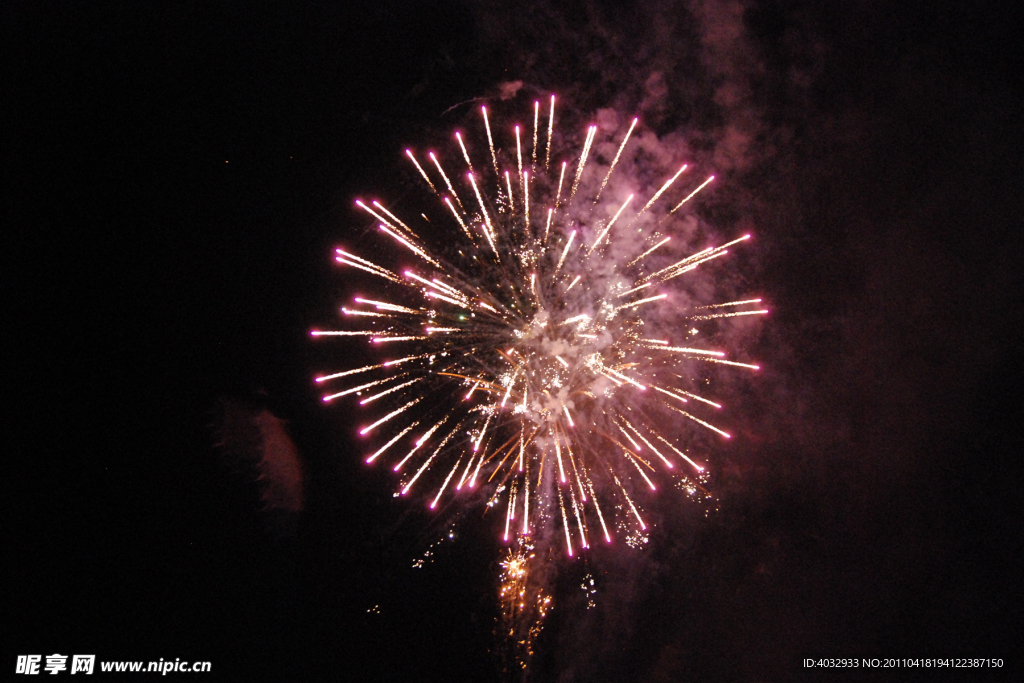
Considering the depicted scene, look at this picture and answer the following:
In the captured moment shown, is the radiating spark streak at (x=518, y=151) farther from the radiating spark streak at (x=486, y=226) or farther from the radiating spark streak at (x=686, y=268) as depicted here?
the radiating spark streak at (x=686, y=268)

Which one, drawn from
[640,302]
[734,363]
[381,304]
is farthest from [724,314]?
[381,304]

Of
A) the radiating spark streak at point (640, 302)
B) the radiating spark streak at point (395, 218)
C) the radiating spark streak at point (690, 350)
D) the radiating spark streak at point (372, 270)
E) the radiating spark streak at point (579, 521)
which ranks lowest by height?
the radiating spark streak at point (579, 521)

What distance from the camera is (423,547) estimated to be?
123 inches

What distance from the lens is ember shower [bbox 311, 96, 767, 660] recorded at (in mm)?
3072

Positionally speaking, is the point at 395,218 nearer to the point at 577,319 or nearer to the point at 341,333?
the point at 341,333

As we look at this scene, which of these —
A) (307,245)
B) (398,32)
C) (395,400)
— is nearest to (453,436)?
(395,400)

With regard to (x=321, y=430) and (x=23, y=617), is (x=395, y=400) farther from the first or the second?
(x=23, y=617)

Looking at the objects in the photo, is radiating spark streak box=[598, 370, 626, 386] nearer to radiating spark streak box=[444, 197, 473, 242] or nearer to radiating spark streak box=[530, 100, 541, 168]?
radiating spark streak box=[444, 197, 473, 242]

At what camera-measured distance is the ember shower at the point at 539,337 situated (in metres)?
3.07

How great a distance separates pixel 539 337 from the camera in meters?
3.04

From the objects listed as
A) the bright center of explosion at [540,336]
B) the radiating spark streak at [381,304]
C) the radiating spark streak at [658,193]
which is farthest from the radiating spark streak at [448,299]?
the radiating spark streak at [658,193]

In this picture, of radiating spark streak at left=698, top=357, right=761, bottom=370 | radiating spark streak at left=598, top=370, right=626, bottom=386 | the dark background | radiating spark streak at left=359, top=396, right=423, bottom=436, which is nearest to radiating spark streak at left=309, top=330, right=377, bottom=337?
the dark background

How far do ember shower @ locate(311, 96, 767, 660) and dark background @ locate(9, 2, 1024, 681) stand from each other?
0.23 m

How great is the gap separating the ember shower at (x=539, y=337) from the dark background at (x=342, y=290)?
23cm
